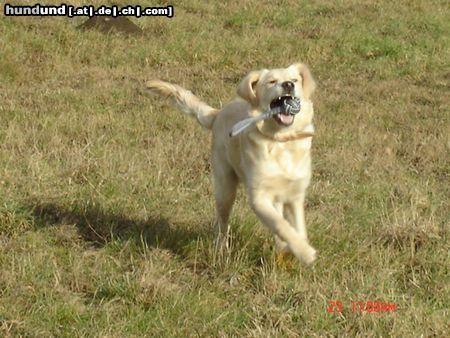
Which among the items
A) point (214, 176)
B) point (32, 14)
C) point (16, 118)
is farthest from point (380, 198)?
point (32, 14)

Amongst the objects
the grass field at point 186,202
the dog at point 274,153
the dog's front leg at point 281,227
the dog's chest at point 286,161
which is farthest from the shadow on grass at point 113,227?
the dog's chest at point 286,161

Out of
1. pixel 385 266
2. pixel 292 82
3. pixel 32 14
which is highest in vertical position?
pixel 32 14

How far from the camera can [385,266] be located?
380 centimetres

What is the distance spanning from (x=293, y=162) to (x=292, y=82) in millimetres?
421

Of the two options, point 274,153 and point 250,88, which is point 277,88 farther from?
point 274,153

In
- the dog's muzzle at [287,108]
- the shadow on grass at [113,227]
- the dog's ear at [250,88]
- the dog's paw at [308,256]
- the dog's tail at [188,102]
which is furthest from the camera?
the dog's tail at [188,102]

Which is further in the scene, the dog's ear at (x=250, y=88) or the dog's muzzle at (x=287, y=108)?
the dog's ear at (x=250, y=88)

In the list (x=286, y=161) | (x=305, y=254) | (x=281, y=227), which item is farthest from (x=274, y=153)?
(x=305, y=254)

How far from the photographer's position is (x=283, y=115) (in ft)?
12.6

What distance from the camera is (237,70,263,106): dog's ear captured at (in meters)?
4.04

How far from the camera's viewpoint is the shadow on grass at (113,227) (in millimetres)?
4207

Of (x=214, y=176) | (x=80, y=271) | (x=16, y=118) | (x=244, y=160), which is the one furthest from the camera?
(x=16, y=118)

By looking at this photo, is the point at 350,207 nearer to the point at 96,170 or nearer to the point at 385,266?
the point at 385,266
